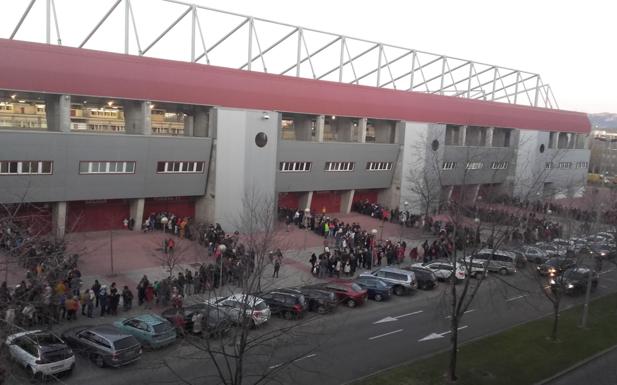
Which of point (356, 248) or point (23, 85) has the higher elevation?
point (23, 85)

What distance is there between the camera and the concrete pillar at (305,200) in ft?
139

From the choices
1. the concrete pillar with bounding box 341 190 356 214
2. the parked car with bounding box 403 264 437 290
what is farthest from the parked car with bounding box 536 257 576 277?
the concrete pillar with bounding box 341 190 356 214

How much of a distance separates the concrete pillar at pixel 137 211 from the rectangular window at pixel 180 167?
7.24 ft

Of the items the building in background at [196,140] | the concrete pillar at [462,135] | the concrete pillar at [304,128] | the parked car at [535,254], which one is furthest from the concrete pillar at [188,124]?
the concrete pillar at [462,135]

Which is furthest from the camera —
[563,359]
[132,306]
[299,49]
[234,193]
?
[299,49]

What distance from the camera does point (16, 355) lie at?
1360 cm

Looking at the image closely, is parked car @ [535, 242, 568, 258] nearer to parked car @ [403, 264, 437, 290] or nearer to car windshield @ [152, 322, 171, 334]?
parked car @ [403, 264, 437, 290]

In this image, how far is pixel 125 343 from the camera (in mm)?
15148

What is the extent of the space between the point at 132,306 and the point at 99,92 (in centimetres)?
1406

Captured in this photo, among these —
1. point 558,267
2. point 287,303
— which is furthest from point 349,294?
point 558,267

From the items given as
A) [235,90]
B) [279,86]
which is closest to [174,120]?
[235,90]

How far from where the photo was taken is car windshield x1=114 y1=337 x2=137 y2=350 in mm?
14969

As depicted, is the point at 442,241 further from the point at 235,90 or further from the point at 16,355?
the point at 16,355

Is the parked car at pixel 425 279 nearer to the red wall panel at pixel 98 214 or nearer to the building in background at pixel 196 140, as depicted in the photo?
the building in background at pixel 196 140
